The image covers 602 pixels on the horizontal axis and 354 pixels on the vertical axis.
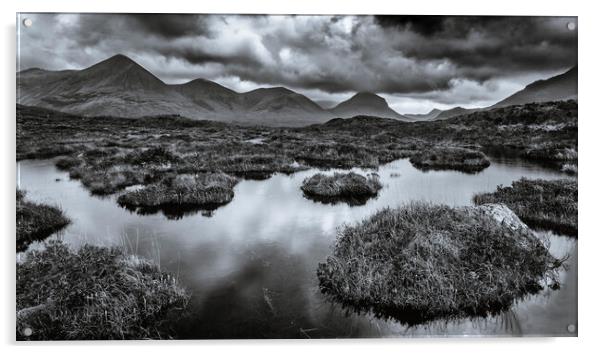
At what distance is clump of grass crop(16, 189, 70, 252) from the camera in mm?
5590

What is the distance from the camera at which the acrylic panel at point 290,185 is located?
514 centimetres

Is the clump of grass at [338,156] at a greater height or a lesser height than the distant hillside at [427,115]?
lesser

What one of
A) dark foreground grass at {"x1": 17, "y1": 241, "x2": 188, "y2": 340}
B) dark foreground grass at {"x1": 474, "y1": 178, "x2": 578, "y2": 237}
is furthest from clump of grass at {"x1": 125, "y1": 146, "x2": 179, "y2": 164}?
dark foreground grass at {"x1": 474, "y1": 178, "x2": 578, "y2": 237}

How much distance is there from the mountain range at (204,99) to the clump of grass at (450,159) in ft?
2.11

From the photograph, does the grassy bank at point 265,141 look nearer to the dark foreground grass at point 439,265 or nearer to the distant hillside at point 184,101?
the distant hillside at point 184,101

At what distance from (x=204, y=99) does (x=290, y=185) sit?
225 cm

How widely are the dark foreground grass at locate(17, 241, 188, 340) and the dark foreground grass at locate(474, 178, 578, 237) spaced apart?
528 centimetres

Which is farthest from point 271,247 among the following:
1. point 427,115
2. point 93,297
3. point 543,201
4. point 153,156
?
point 543,201

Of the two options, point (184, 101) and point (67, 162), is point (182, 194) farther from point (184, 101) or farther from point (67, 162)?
point (67, 162)

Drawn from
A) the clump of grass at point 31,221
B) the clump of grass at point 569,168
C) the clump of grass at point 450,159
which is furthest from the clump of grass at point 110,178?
the clump of grass at point 569,168

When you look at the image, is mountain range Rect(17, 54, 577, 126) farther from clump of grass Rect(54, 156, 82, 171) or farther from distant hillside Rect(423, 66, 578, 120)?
clump of grass Rect(54, 156, 82, 171)

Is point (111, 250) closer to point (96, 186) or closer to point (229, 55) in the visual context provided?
point (96, 186)

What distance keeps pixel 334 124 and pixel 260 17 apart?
220 cm

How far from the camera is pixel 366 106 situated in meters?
6.34
